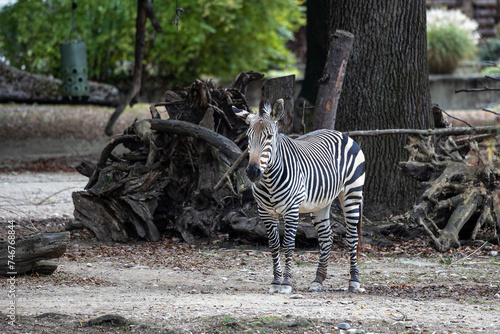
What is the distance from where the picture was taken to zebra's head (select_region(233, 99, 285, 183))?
→ 6102 mm

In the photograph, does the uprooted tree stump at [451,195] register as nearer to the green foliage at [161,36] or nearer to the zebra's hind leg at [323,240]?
the zebra's hind leg at [323,240]

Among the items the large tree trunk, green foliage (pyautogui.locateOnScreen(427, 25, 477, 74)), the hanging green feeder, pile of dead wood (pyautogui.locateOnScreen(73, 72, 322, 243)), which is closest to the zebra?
pile of dead wood (pyautogui.locateOnScreen(73, 72, 322, 243))

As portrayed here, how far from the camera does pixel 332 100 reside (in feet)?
29.5

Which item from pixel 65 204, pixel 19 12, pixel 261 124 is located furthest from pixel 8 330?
pixel 19 12

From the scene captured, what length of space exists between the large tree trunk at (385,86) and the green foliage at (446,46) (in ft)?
55.6

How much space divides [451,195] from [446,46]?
60.3 feet

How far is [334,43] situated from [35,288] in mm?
5037

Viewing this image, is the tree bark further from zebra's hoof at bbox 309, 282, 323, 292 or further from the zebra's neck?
zebra's hoof at bbox 309, 282, 323, 292

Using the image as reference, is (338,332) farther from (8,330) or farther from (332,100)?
(332,100)

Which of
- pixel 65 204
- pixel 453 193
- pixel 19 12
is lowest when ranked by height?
pixel 65 204

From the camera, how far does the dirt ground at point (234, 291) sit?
521 centimetres

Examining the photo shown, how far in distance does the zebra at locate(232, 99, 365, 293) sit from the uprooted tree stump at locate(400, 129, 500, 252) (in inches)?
75.5

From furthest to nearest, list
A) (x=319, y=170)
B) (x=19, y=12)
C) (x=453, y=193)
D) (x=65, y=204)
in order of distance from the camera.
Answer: (x=19, y=12) < (x=65, y=204) < (x=453, y=193) < (x=319, y=170)

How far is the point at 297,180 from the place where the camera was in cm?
677
